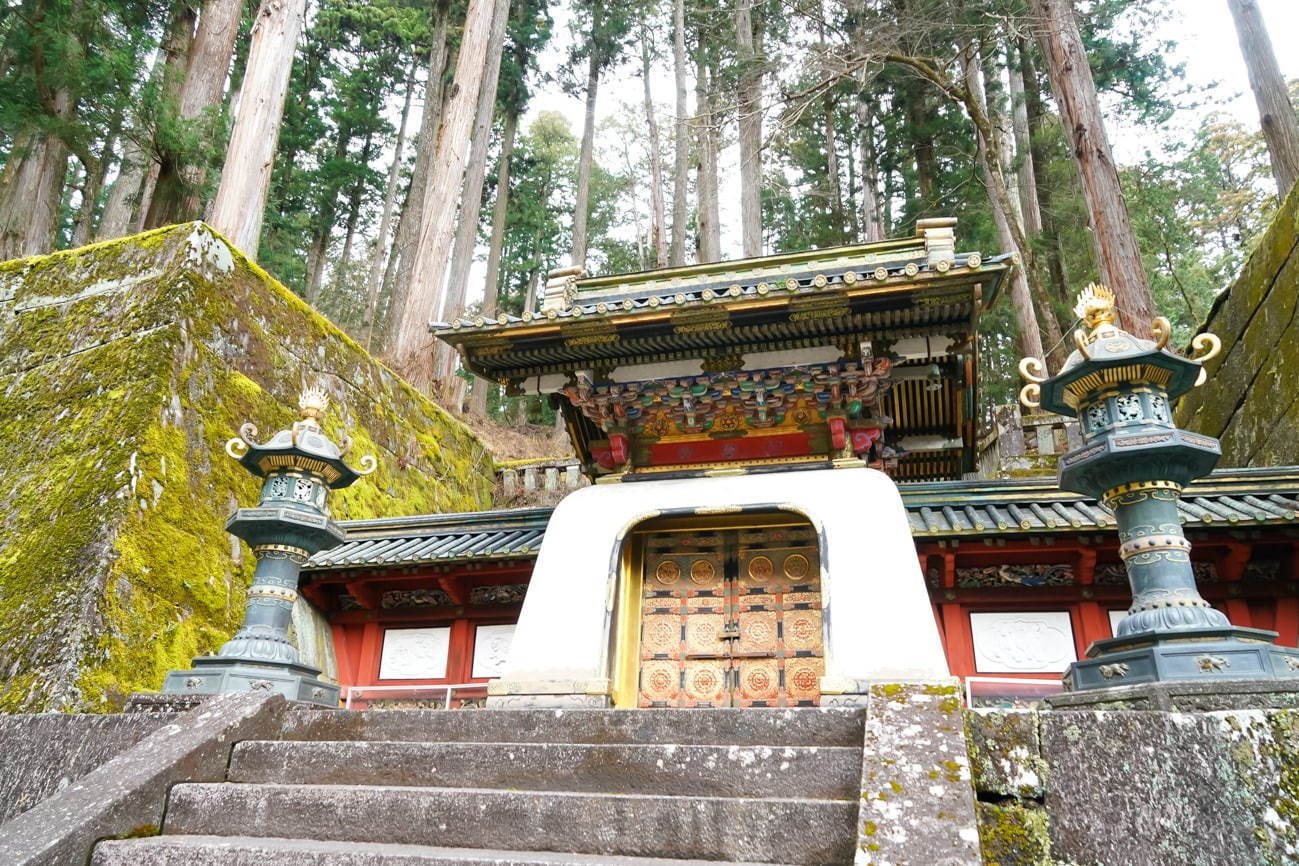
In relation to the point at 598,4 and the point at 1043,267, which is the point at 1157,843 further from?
the point at 598,4

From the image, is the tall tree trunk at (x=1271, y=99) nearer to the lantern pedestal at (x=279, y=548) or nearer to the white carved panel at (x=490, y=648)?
the white carved panel at (x=490, y=648)

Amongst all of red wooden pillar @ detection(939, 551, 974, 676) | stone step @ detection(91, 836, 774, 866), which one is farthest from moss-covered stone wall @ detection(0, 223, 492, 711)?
red wooden pillar @ detection(939, 551, 974, 676)

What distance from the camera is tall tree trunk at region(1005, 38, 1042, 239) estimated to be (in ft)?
48.2

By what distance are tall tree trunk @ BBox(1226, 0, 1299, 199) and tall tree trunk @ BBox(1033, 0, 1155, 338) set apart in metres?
2.01

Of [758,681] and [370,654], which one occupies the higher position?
[370,654]

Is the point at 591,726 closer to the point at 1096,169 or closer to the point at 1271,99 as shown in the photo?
the point at 1096,169

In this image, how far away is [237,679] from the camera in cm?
448

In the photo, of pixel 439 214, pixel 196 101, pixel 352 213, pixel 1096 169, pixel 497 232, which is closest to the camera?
pixel 1096 169

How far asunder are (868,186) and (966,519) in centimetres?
1466

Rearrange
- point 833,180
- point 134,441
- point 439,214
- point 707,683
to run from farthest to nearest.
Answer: point 833,180 < point 439,214 < point 134,441 < point 707,683

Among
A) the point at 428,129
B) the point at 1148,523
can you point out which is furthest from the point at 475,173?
the point at 1148,523

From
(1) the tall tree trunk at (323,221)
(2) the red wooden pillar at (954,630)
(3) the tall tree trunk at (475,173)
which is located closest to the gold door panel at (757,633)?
(2) the red wooden pillar at (954,630)

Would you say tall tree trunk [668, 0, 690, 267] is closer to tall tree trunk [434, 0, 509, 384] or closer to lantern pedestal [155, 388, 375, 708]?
tall tree trunk [434, 0, 509, 384]

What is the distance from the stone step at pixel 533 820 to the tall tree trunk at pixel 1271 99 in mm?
10149
